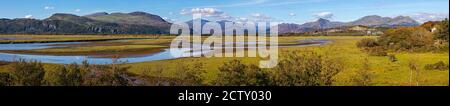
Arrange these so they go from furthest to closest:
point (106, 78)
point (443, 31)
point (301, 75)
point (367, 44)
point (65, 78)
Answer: point (367, 44) → point (443, 31) → point (301, 75) → point (106, 78) → point (65, 78)

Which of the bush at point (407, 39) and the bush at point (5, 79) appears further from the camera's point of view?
the bush at point (407, 39)

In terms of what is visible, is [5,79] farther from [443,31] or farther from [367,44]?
[367,44]

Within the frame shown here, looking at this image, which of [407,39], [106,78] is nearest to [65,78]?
[106,78]

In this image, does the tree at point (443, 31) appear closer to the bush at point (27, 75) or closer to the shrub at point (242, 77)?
the shrub at point (242, 77)

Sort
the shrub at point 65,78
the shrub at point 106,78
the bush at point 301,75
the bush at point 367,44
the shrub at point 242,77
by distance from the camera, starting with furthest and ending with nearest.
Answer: the bush at point 367,44
the bush at point 301,75
the shrub at point 65,78
the shrub at point 106,78
the shrub at point 242,77

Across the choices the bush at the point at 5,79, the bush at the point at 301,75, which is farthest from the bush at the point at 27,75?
the bush at the point at 301,75

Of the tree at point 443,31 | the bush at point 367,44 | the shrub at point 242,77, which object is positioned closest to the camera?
the shrub at point 242,77

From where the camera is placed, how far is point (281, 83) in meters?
29.0
